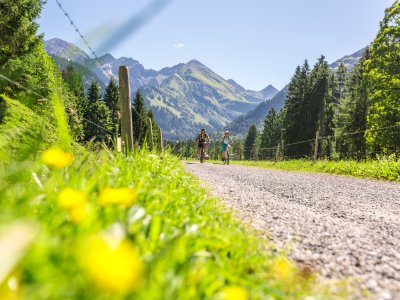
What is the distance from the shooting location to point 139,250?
68.2 inches

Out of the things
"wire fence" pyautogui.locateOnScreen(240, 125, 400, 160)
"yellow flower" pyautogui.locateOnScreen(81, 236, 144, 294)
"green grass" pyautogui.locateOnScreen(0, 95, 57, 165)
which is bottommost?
"yellow flower" pyautogui.locateOnScreen(81, 236, 144, 294)

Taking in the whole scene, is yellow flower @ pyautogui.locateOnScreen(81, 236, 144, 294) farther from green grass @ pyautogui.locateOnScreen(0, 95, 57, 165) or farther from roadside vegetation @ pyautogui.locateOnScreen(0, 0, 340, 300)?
green grass @ pyautogui.locateOnScreen(0, 95, 57, 165)

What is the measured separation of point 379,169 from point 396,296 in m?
12.4

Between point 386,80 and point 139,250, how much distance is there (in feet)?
109

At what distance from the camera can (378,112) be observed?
30.1m

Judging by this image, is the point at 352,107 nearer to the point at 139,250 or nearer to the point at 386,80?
the point at 386,80

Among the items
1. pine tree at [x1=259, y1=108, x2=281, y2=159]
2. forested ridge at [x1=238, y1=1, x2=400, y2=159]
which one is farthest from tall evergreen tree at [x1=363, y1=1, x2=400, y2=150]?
pine tree at [x1=259, y1=108, x2=281, y2=159]

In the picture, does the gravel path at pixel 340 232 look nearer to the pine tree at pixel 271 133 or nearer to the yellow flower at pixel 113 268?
the yellow flower at pixel 113 268

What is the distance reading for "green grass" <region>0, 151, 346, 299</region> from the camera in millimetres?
1124

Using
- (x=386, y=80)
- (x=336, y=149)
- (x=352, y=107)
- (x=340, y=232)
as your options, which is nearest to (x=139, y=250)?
(x=340, y=232)

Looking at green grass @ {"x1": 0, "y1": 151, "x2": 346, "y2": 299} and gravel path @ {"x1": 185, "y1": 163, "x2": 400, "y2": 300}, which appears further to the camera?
gravel path @ {"x1": 185, "y1": 163, "x2": 400, "y2": 300}

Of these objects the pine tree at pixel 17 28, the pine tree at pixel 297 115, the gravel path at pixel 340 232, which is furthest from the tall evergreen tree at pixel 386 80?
the pine tree at pixel 17 28

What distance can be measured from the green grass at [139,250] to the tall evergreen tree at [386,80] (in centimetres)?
2941

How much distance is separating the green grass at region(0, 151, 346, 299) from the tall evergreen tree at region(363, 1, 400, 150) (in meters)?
29.4
